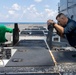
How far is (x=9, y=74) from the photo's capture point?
340 cm

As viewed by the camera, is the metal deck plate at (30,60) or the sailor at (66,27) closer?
the metal deck plate at (30,60)

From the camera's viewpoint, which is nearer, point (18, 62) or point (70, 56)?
point (18, 62)

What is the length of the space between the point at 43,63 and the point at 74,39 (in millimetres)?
1557

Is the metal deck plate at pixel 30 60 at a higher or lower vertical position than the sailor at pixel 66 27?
lower

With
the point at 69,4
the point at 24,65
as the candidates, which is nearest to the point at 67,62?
the point at 24,65

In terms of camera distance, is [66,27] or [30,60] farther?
[66,27]

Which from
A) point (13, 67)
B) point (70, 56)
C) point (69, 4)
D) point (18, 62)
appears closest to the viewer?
point (13, 67)

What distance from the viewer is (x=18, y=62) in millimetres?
3994

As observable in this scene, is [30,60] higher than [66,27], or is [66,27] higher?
[66,27]

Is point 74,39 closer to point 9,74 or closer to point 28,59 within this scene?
point 28,59

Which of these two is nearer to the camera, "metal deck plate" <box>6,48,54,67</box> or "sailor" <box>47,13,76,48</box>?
"metal deck plate" <box>6,48,54,67</box>

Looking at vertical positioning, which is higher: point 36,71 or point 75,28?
point 75,28

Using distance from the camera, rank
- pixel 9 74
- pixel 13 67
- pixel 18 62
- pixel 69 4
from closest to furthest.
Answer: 1. pixel 9 74
2. pixel 13 67
3. pixel 18 62
4. pixel 69 4

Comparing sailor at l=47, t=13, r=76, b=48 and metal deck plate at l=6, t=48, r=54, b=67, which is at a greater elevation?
sailor at l=47, t=13, r=76, b=48
